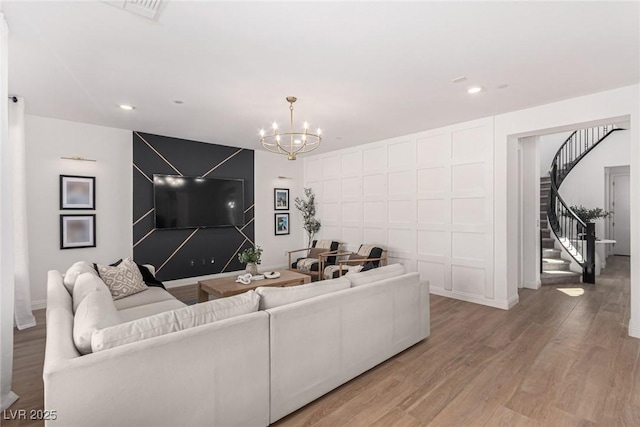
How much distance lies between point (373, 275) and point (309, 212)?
15.0 ft

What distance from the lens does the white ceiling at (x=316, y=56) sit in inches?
82.9

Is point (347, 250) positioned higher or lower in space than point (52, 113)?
lower

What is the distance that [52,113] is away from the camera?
4289 mm

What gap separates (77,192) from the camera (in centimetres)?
472

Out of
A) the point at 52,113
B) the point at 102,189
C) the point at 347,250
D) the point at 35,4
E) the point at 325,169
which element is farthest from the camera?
the point at 325,169

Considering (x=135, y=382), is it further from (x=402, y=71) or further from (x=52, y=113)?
(x=52, y=113)

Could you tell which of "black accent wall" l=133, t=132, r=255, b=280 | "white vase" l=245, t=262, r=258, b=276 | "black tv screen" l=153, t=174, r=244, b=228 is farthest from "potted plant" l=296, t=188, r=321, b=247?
"white vase" l=245, t=262, r=258, b=276

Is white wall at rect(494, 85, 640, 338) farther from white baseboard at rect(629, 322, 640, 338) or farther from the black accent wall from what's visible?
the black accent wall

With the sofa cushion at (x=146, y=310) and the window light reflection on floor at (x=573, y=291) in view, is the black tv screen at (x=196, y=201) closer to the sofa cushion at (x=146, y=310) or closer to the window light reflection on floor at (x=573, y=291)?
the sofa cushion at (x=146, y=310)

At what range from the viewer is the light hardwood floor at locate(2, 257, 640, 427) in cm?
211

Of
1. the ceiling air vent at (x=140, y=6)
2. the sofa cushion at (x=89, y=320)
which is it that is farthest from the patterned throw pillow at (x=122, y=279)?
the ceiling air vent at (x=140, y=6)

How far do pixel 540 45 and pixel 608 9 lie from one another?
46 cm

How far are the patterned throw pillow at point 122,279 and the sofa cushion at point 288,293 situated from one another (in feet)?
6.76

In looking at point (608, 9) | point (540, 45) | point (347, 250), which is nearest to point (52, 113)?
point (347, 250)
